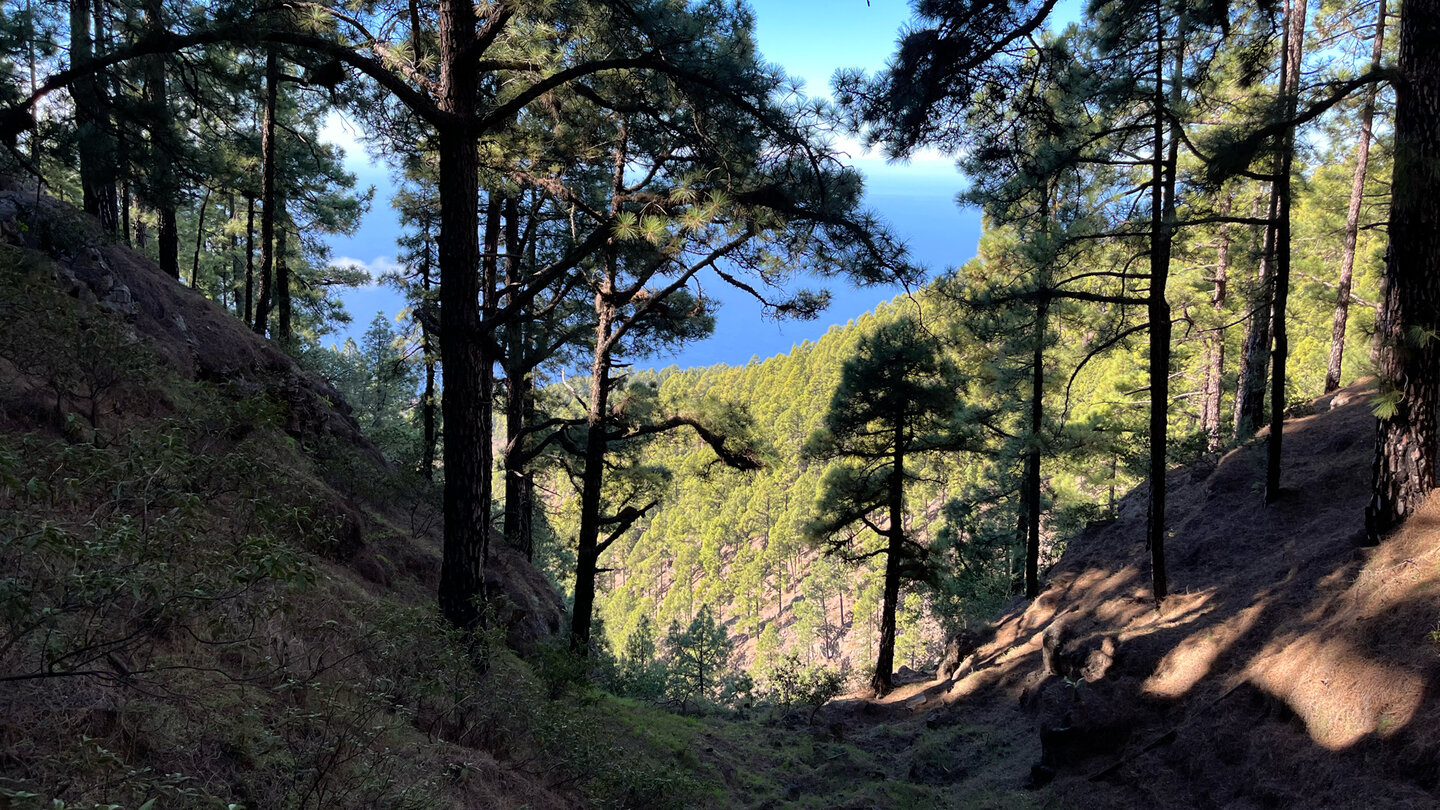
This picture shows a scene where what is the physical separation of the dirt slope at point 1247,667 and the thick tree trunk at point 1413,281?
47 cm

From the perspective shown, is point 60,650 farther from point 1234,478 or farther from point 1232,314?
point 1232,314

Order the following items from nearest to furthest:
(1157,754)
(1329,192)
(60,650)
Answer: (60,650), (1157,754), (1329,192)

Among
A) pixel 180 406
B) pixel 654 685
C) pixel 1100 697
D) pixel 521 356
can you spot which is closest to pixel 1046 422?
pixel 1100 697

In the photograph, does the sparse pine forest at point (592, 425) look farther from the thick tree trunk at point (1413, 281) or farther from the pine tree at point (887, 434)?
the pine tree at point (887, 434)

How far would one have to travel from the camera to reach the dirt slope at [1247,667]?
5680 mm

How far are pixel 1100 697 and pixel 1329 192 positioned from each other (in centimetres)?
1710

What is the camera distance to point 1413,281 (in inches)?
265

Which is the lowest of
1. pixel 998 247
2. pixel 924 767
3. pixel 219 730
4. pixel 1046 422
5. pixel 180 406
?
pixel 924 767

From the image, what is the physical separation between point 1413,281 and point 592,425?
10.1m

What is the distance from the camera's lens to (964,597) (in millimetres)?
24125

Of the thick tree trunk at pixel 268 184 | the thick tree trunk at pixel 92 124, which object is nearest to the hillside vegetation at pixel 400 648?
the thick tree trunk at pixel 92 124

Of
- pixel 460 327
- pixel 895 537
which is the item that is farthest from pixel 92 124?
pixel 895 537

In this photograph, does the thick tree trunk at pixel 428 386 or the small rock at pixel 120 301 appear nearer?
the small rock at pixel 120 301

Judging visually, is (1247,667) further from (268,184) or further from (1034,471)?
(268,184)
